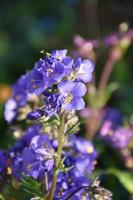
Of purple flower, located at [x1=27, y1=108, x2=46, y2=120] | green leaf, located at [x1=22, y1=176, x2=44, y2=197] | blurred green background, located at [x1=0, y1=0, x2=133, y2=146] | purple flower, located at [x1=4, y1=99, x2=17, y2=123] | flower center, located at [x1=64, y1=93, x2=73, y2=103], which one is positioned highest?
blurred green background, located at [x1=0, y1=0, x2=133, y2=146]

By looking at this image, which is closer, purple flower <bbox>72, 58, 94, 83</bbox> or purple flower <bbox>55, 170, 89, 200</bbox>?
purple flower <bbox>72, 58, 94, 83</bbox>

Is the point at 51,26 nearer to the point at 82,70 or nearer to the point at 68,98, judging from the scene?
the point at 82,70

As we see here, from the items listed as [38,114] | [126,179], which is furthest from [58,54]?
[126,179]

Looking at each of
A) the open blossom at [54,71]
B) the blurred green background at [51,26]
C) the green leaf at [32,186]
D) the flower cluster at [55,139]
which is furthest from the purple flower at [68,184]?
the blurred green background at [51,26]

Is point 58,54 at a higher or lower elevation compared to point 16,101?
lower

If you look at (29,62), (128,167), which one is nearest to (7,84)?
(29,62)

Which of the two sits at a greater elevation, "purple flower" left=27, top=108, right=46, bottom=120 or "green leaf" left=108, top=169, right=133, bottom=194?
"green leaf" left=108, top=169, right=133, bottom=194

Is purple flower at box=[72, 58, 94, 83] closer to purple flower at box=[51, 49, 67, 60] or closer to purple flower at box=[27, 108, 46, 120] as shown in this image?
purple flower at box=[51, 49, 67, 60]

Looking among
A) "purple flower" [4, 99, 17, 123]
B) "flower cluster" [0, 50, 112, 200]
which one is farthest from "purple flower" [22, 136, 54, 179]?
"purple flower" [4, 99, 17, 123]
